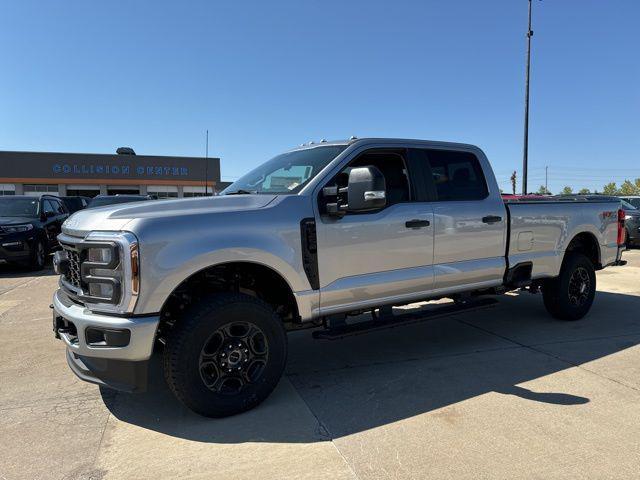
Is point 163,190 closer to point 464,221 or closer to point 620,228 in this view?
point 620,228

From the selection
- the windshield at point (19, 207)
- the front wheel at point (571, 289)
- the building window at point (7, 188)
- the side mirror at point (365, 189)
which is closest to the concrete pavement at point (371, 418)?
the front wheel at point (571, 289)

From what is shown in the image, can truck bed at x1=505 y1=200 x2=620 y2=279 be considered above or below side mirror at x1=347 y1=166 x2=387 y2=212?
below

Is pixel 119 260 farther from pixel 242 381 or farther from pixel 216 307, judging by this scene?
pixel 242 381

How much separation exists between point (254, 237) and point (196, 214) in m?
0.43

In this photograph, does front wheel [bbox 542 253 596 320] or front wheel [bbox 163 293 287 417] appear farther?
front wheel [bbox 542 253 596 320]

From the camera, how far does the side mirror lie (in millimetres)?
3672

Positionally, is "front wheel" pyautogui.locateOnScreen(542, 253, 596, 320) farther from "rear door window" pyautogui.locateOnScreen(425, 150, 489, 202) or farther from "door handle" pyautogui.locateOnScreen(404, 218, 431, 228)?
"door handle" pyautogui.locateOnScreen(404, 218, 431, 228)

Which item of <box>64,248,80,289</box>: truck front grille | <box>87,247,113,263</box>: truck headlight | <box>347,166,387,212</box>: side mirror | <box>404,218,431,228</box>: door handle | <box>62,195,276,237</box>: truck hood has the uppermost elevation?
<box>347,166,387,212</box>: side mirror

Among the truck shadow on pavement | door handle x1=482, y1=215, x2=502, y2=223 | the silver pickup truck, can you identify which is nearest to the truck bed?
the silver pickup truck

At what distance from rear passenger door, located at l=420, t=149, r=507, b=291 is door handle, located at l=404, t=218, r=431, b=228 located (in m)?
0.14

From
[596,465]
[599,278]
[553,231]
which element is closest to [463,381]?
[596,465]

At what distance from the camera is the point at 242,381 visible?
3.50 m

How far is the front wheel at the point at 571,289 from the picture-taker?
5832mm

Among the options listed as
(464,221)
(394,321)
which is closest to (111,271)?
(394,321)
